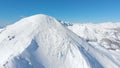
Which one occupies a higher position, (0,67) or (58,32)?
(58,32)

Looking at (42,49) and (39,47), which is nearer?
(42,49)

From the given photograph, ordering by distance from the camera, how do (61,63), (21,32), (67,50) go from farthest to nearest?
(21,32)
(67,50)
(61,63)

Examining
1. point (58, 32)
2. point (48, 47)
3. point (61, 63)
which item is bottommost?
point (61, 63)

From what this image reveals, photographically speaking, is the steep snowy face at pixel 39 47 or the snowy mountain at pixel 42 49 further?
the snowy mountain at pixel 42 49

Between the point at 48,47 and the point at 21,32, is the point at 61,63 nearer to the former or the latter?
the point at 48,47

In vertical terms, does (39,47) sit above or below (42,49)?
above

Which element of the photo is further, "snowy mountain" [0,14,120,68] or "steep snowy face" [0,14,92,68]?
"snowy mountain" [0,14,120,68]

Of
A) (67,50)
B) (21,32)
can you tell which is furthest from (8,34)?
(67,50)

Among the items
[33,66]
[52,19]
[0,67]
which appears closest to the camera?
[0,67]
